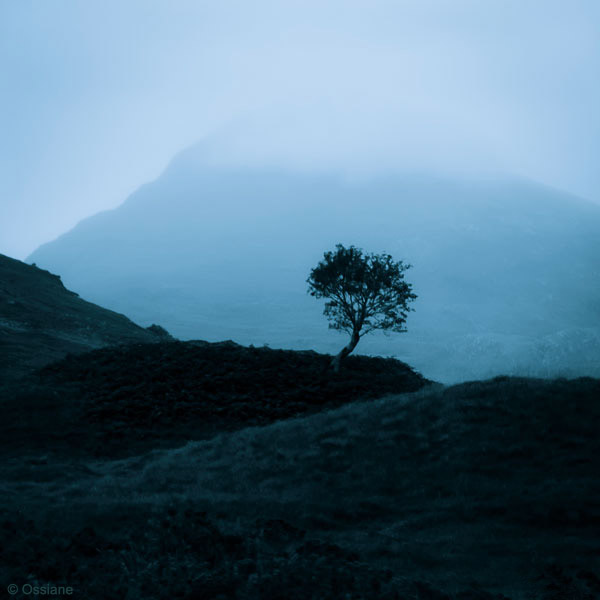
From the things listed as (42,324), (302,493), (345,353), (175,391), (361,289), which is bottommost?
(302,493)

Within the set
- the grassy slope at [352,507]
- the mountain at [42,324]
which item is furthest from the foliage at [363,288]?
the mountain at [42,324]

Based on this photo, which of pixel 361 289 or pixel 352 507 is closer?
pixel 352 507

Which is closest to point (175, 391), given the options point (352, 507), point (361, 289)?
point (361, 289)

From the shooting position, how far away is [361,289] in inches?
1334

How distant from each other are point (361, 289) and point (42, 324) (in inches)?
1130

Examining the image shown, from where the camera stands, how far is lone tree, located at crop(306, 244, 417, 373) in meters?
33.8

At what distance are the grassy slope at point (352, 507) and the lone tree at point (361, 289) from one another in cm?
1245

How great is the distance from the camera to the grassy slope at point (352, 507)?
9047mm

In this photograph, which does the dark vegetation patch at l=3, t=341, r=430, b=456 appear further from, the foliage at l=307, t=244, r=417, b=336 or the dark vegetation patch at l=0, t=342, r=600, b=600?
the foliage at l=307, t=244, r=417, b=336

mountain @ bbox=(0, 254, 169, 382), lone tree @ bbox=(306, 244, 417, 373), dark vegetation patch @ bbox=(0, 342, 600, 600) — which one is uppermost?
lone tree @ bbox=(306, 244, 417, 373)

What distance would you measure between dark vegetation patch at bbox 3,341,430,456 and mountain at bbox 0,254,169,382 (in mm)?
4435

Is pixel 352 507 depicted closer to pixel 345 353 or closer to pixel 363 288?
pixel 345 353

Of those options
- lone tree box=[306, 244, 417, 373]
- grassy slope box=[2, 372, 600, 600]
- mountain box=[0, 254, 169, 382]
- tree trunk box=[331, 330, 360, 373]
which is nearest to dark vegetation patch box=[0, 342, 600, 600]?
grassy slope box=[2, 372, 600, 600]

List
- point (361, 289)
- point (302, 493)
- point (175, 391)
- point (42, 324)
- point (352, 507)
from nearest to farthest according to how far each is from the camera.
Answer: point (352, 507)
point (302, 493)
point (175, 391)
point (361, 289)
point (42, 324)
